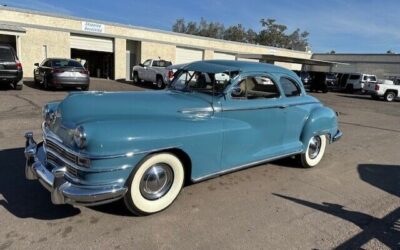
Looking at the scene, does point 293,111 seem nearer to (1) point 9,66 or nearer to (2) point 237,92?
(2) point 237,92

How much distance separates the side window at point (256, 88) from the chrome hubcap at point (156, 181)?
1.52m

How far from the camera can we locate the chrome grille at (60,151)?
3781 millimetres

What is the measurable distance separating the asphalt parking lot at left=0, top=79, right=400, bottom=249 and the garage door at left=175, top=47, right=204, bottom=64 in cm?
2683

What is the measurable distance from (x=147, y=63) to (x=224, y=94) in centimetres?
1894

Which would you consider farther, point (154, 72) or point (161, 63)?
point (161, 63)

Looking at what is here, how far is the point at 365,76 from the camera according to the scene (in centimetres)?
3353

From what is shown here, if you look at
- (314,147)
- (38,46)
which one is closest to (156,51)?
(38,46)

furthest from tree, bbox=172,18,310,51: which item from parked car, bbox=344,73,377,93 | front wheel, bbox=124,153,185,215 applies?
front wheel, bbox=124,153,185,215

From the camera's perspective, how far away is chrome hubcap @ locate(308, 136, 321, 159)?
6.54 m

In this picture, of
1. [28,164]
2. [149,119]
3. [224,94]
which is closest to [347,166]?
[224,94]

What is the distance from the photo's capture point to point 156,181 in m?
4.21

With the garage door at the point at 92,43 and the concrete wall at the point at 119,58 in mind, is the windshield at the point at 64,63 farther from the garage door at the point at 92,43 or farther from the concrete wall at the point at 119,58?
the concrete wall at the point at 119,58

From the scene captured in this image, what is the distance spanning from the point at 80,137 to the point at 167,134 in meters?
0.94

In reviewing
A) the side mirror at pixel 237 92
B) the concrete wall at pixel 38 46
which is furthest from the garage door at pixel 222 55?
the side mirror at pixel 237 92
